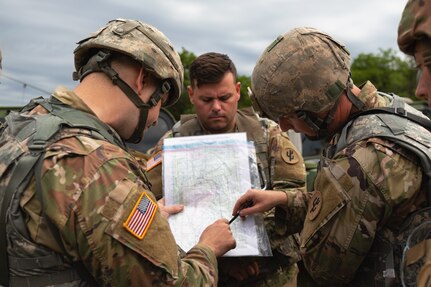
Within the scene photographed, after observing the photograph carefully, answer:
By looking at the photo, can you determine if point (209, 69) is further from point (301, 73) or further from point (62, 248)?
point (62, 248)

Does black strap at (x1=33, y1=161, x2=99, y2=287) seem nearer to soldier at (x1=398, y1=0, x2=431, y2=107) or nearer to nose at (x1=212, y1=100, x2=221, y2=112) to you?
soldier at (x1=398, y1=0, x2=431, y2=107)

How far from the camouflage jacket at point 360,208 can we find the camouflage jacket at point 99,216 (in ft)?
2.45

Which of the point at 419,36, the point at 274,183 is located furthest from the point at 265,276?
the point at 419,36

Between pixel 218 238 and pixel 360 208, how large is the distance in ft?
2.13

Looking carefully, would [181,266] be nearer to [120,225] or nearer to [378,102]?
[120,225]

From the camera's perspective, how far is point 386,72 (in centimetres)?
4244

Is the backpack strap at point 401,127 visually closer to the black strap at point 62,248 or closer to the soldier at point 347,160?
the soldier at point 347,160

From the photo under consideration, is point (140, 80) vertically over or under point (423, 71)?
under

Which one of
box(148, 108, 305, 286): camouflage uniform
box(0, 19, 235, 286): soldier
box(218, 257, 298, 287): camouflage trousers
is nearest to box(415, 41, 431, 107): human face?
box(0, 19, 235, 286): soldier

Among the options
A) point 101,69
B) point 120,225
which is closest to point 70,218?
point 120,225

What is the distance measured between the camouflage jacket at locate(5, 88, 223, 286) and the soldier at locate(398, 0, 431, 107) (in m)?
0.99

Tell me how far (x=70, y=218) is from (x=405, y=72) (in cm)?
4392

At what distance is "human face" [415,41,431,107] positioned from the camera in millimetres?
1659

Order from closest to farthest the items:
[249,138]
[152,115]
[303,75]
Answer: [152,115] < [303,75] < [249,138]
